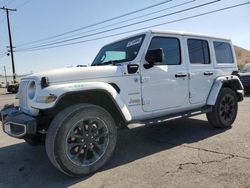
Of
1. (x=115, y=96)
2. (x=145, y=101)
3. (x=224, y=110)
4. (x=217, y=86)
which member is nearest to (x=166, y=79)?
(x=145, y=101)

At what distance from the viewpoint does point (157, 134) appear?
19.1ft

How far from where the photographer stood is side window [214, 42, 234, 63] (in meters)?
6.15

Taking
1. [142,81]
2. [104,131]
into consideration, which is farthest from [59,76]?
[142,81]

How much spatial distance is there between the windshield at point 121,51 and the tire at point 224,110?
2307mm

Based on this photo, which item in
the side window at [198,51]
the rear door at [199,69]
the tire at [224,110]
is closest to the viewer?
the rear door at [199,69]

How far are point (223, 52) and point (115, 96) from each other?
3.53 m

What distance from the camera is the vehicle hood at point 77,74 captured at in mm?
3662

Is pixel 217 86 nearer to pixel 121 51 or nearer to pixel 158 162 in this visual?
pixel 121 51

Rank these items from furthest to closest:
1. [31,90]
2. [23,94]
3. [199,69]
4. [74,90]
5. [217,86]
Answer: [217,86] → [199,69] → [23,94] → [31,90] → [74,90]

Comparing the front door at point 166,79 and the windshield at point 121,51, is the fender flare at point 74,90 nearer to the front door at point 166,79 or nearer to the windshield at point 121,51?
the front door at point 166,79

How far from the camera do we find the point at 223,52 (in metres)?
6.36

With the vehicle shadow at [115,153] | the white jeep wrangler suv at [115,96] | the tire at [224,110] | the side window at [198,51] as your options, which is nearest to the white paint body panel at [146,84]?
the white jeep wrangler suv at [115,96]

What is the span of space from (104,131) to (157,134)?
2.11 m

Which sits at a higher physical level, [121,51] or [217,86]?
[121,51]
